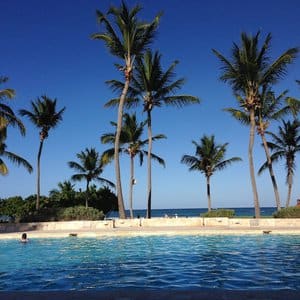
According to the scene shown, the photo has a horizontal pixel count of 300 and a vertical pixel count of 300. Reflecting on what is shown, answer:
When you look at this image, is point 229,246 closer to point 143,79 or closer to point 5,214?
point 143,79

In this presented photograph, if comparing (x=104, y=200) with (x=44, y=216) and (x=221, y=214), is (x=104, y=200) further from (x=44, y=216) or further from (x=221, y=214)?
(x=221, y=214)

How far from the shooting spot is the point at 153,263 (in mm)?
12609

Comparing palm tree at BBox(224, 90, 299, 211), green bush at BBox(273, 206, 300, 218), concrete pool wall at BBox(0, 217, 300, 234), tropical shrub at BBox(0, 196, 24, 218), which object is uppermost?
palm tree at BBox(224, 90, 299, 211)

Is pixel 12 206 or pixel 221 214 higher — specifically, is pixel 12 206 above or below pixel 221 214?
above

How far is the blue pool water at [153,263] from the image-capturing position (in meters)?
9.25

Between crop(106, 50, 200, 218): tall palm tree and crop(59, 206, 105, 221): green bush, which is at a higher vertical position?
crop(106, 50, 200, 218): tall palm tree

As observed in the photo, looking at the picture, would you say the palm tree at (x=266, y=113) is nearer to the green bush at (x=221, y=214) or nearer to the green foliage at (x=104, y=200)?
the green bush at (x=221, y=214)

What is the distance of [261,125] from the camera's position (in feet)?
108

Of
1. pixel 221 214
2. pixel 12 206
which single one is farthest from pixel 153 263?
pixel 12 206

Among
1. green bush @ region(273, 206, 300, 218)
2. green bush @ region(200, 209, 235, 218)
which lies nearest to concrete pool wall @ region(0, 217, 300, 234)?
green bush @ region(273, 206, 300, 218)

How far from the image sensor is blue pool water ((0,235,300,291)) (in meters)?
9.25

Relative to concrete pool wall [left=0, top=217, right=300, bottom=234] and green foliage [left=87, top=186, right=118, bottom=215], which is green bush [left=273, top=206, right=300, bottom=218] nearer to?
concrete pool wall [left=0, top=217, right=300, bottom=234]

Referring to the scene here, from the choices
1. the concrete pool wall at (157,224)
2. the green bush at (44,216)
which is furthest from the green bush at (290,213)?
the green bush at (44,216)

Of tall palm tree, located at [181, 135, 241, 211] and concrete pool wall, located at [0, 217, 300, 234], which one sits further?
tall palm tree, located at [181, 135, 241, 211]
